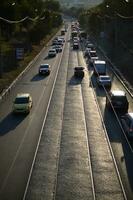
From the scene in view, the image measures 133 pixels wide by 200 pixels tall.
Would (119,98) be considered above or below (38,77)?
above

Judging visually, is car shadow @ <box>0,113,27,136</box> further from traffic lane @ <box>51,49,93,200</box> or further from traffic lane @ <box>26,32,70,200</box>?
traffic lane @ <box>51,49,93,200</box>

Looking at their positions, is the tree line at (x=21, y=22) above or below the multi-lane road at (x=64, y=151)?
above

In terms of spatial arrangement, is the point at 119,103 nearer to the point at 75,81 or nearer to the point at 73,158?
the point at 73,158

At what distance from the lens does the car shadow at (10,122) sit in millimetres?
34562

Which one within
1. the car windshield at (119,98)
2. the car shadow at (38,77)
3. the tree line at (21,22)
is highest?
the tree line at (21,22)

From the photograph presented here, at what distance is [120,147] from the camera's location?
3019cm

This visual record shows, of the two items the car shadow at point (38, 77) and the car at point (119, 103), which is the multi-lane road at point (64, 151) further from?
the car shadow at point (38, 77)

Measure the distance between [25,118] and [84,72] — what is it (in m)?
25.9

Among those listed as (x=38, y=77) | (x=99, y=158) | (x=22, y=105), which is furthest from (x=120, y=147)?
(x=38, y=77)

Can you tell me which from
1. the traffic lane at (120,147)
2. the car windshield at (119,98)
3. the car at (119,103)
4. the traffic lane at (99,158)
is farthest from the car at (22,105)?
the car windshield at (119,98)

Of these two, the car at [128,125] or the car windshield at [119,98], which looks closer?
the car at [128,125]

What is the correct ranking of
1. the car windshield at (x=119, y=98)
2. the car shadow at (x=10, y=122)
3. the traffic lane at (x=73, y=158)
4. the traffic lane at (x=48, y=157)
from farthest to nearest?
the car windshield at (x=119, y=98) → the car shadow at (x=10, y=122) → the traffic lane at (x=48, y=157) → the traffic lane at (x=73, y=158)

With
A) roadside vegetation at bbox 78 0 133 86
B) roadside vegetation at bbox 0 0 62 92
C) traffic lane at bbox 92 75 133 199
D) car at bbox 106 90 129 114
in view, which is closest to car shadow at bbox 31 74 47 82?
roadside vegetation at bbox 0 0 62 92

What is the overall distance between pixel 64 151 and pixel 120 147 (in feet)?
11.1
